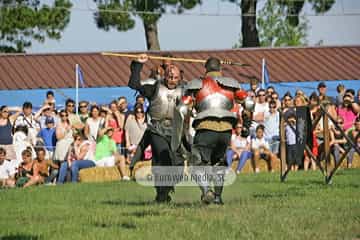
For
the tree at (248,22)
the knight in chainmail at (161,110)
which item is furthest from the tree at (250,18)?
the knight in chainmail at (161,110)

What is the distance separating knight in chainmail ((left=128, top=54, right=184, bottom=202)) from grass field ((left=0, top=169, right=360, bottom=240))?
1.82 feet

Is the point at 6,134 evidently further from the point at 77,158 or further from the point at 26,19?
the point at 26,19

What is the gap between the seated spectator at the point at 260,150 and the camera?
2273cm

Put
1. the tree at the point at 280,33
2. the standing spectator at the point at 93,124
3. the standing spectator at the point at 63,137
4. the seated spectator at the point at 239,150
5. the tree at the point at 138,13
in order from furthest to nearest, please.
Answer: the tree at the point at 280,33 → the tree at the point at 138,13 → the seated spectator at the point at 239,150 → the standing spectator at the point at 93,124 → the standing spectator at the point at 63,137

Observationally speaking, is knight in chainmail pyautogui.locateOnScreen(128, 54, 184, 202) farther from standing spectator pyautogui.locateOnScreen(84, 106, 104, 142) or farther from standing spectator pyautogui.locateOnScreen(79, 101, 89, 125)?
standing spectator pyautogui.locateOnScreen(79, 101, 89, 125)

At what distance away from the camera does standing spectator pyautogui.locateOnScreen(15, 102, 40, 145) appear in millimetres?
21500

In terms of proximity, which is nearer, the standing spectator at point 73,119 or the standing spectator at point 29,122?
the standing spectator at point 29,122

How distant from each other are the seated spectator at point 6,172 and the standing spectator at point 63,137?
0.97 m

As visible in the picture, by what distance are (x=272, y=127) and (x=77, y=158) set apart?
432 cm

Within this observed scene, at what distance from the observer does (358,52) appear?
34.5 m

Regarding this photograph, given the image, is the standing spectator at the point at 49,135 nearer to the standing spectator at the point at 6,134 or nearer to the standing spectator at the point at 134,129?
the standing spectator at the point at 6,134

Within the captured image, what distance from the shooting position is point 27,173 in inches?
822

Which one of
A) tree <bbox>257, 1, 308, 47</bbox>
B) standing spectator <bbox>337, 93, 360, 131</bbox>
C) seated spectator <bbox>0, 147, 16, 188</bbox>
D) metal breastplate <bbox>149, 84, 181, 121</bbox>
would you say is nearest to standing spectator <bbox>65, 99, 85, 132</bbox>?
seated spectator <bbox>0, 147, 16, 188</bbox>

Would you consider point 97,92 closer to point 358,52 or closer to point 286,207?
point 358,52
